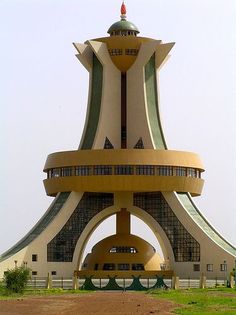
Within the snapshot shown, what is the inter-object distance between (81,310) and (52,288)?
16.0 m

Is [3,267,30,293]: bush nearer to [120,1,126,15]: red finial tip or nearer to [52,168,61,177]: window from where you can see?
[52,168,61,177]: window

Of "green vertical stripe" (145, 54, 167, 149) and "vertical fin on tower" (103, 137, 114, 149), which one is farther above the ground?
"green vertical stripe" (145, 54, 167, 149)

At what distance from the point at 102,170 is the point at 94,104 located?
813 cm

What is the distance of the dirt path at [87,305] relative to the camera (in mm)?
37219

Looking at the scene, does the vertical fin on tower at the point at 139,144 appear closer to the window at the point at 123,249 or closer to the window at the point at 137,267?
the window at the point at 123,249

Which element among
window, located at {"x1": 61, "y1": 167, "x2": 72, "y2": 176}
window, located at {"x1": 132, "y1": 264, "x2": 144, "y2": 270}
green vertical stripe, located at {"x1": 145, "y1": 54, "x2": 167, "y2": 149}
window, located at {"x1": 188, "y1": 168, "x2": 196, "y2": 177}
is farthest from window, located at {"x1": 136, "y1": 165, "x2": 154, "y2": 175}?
window, located at {"x1": 132, "y1": 264, "x2": 144, "y2": 270}

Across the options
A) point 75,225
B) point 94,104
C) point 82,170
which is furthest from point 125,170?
point 94,104

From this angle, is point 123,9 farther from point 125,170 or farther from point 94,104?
point 125,170

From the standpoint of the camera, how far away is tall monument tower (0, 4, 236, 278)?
7031 centimetres

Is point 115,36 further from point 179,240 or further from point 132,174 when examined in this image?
point 179,240

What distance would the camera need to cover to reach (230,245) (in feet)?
232

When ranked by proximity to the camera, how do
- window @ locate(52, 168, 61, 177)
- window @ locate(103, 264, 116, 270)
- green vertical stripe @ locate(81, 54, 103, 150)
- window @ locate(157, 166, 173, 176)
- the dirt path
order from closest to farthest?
1. the dirt path
2. window @ locate(157, 166, 173, 176)
3. window @ locate(103, 264, 116, 270)
4. window @ locate(52, 168, 61, 177)
5. green vertical stripe @ locate(81, 54, 103, 150)

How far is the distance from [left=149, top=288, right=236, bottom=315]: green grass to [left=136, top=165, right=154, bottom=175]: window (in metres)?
19.0

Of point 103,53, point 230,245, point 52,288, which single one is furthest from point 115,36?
point 52,288
